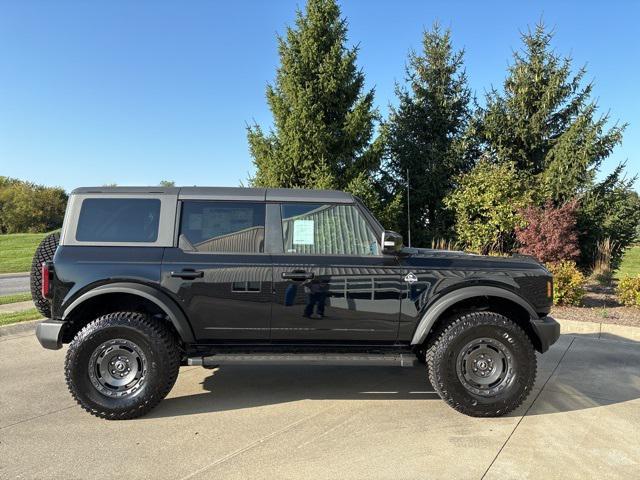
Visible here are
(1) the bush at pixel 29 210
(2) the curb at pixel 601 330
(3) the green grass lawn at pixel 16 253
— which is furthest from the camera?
(1) the bush at pixel 29 210

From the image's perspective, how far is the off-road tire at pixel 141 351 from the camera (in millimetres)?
3762

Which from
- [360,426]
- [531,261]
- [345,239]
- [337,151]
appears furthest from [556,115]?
[360,426]

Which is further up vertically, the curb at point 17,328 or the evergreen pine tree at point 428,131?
the evergreen pine tree at point 428,131

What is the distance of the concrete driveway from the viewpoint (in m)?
3.00

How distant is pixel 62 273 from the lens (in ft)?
12.6

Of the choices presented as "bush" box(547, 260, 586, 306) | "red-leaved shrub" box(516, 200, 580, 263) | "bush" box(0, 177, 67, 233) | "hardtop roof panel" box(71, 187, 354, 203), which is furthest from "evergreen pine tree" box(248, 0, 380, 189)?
"bush" box(0, 177, 67, 233)

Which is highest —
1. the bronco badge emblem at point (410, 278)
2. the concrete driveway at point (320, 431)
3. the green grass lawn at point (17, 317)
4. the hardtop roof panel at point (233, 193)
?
the hardtop roof panel at point (233, 193)

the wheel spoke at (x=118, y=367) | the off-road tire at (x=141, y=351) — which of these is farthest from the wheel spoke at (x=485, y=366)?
the wheel spoke at (x=118, y=367)

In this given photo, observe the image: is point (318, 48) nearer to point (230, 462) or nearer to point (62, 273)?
point (62, 273)

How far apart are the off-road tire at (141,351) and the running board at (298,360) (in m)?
0.26

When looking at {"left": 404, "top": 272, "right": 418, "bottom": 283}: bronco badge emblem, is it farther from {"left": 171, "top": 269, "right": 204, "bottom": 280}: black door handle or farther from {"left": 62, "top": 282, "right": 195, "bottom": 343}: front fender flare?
{"left": 62, "top": 282, "right": 195, "bottom": 343}: front fender flare

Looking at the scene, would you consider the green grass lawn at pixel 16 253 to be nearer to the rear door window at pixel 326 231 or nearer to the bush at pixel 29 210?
the bush at pixel 29 210

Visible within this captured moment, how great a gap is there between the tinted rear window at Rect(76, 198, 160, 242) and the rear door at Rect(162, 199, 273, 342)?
252 millimetres

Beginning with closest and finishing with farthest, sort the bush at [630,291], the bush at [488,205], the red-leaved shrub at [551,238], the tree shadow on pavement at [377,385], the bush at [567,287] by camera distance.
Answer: the tree shadow on pavement at [377,385] → the bush at [630,291] → the bush at [567,287] → the red-leaved shrub at [551,238] → the bush at [488,205]
